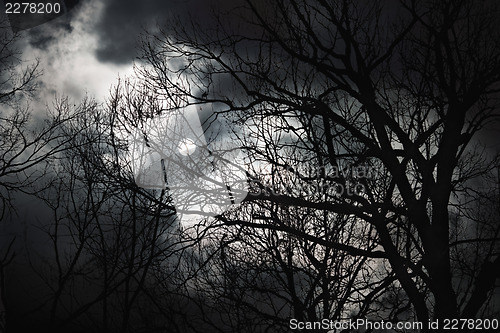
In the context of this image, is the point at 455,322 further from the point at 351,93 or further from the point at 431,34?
the point at 431,34

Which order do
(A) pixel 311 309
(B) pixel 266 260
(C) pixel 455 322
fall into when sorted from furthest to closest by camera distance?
(B) pixel 266 260
(A) pixel 311 309
(C) pixel 455 322

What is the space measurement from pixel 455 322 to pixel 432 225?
4.61 feet

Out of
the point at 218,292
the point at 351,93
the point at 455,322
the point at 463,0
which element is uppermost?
the point at 463,0

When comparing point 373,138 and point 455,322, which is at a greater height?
point 373,138

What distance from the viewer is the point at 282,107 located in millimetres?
7289

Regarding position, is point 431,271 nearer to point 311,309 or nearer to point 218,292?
point 311,309

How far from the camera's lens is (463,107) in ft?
21.6

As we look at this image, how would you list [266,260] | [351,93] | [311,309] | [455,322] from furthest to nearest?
[266,260], [311,309], [351,93], [455,322]

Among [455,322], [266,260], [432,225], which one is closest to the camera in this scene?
[455,322]

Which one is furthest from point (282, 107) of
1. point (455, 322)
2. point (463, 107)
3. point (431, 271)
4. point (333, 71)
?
point (455, 322)

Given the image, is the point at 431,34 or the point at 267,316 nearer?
the point at 431,34

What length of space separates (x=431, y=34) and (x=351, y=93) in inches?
61.5

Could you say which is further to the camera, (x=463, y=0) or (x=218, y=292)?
(x=218, y=292)

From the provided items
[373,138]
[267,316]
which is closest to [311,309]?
[267,316]
